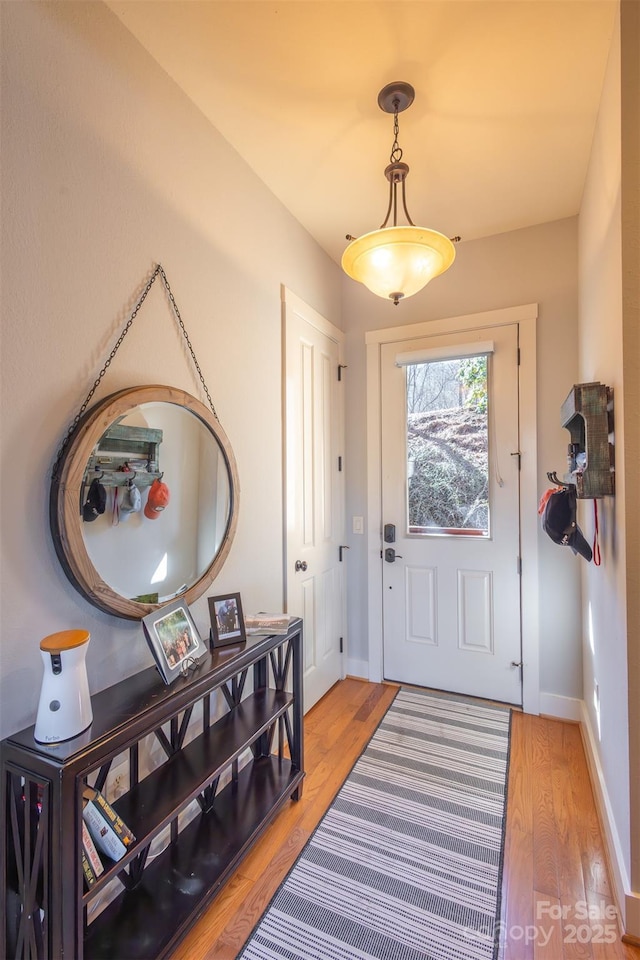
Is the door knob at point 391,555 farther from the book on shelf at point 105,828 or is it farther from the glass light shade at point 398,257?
the book on shelf at point 105,828

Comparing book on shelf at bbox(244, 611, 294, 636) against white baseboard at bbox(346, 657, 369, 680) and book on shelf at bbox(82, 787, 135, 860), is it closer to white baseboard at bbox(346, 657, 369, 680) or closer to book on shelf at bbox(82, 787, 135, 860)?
book on shelf at bbox(82, 787, 135, 860)

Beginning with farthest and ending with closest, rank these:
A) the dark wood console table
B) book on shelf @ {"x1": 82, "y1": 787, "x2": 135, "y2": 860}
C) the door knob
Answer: the door knob → book on shelf @ {"x1": 82, "y1": 787, "x2": 135, "y2": 860} → the dark wood console table

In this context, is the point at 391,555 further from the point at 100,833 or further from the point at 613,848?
the point at 100,833

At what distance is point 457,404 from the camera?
8.88ft

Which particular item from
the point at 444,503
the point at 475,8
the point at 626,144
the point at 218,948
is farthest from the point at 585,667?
the point at 475,8

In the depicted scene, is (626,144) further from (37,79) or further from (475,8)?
(37,79)

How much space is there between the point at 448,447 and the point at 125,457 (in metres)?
1.95

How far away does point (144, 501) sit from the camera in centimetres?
145

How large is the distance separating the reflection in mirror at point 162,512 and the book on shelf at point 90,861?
0.59 m

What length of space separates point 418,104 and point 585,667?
8.85 ft

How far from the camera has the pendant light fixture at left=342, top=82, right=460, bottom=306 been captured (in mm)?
1492

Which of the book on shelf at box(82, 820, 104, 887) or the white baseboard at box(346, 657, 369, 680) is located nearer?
the book on shelf at box(82, 820, 104, 887)

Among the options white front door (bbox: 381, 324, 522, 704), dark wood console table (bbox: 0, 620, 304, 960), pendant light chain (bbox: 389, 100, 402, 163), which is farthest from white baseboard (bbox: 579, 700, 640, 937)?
pendant light chain (bbox: 389, 100, 402, 163)

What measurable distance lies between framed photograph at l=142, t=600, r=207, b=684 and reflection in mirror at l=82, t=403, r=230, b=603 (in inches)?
3.2
